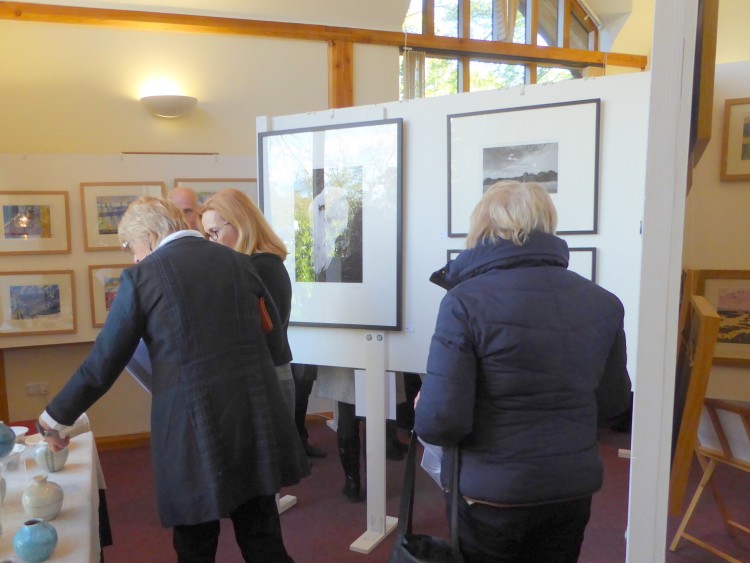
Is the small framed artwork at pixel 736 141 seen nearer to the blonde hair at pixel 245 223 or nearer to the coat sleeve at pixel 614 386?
the coat sleeve at pixel 614 386

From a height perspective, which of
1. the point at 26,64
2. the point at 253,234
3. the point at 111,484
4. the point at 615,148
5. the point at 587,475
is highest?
the point at 26,64

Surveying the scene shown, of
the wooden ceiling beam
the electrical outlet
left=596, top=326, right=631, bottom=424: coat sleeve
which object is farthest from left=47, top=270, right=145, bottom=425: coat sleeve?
the wooden ceiling beam

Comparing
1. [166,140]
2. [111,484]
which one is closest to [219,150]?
[166,140]

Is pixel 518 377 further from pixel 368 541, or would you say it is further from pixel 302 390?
pixel 302 390

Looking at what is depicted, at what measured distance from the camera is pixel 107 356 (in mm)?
1544

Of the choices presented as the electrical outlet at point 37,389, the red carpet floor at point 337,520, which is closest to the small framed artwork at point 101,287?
the electrical outlet at point 37,389

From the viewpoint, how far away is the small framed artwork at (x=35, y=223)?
11.5ft

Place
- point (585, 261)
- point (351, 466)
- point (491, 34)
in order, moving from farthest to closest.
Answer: point (491, 34)
point (351, 466)
point (585, 261)

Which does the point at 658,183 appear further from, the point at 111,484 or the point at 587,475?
the point at 111,484

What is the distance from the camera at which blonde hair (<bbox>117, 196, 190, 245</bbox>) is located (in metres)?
1.70

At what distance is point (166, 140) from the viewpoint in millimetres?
3906

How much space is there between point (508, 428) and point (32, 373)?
347 centimetres

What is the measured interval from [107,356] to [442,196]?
1318 millimetres

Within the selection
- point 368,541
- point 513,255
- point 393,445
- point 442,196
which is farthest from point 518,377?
point 393,445
